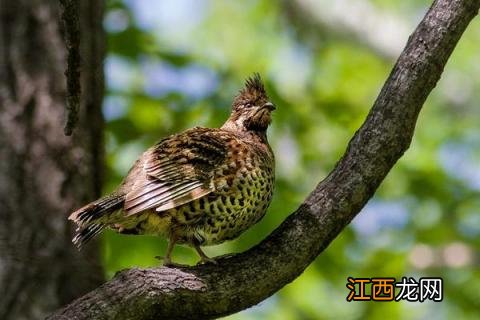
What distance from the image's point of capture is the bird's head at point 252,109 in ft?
21.7

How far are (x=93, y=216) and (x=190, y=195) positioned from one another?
2.07 ft

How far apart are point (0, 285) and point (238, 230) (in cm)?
→ 173

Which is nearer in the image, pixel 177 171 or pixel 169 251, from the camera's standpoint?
pixel 169 251

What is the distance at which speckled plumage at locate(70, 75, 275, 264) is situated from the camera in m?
5.33

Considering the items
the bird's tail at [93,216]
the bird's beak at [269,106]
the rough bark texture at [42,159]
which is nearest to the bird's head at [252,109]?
the bird's beak at [269,106]

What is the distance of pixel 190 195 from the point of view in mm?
5457

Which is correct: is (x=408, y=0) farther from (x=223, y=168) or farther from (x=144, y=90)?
(x=223, y=168)

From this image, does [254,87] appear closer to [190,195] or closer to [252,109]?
[252,109]

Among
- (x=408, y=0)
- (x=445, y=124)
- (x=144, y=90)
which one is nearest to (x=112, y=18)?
(x=144, y=90)

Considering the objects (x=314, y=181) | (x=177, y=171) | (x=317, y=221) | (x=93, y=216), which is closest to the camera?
(x=317, y=221)

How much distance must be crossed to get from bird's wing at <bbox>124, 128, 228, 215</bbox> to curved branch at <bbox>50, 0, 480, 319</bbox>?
0.70m

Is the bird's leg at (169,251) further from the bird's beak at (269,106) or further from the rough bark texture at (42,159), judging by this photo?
the bird's beak at (269,106)

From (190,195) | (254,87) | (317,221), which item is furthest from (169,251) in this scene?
(254,87)

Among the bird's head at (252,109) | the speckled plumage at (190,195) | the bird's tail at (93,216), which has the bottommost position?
the bird's tail at (93,216)
